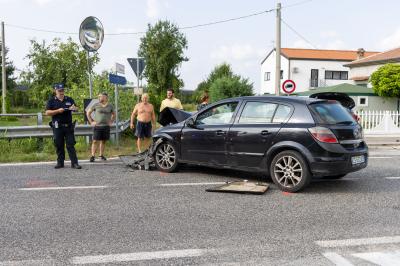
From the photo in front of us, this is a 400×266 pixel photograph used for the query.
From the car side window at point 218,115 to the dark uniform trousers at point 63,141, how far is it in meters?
2.79

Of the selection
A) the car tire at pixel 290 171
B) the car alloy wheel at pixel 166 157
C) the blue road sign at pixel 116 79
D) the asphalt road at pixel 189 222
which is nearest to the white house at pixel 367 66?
the blue road sign at pixel 116 79

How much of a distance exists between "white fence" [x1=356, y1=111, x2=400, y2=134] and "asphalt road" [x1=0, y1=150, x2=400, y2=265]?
33.0 ft

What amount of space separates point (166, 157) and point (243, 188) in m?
2.23

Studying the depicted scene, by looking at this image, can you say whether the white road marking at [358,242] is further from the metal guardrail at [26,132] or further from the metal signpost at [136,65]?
the metal signpost at [136,65]

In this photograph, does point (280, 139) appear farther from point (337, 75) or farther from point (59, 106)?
point (337, 75)

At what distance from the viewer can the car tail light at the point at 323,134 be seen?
638cm

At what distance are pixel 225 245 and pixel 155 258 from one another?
0.74m

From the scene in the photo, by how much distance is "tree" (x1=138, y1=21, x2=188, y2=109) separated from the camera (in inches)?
2016

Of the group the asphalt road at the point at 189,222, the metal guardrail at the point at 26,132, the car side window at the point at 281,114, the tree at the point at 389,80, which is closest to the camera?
the asphalt road at the point at 189,222

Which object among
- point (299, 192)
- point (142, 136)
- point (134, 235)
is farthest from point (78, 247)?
point (142, 136)

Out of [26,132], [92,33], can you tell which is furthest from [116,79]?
[26,132]

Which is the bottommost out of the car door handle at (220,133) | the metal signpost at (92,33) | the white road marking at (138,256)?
the white road marking at (138,256)

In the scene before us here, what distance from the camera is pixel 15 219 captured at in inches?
198

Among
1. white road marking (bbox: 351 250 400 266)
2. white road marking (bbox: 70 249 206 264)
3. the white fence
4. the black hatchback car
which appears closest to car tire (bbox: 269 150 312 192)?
the black hatchback car
